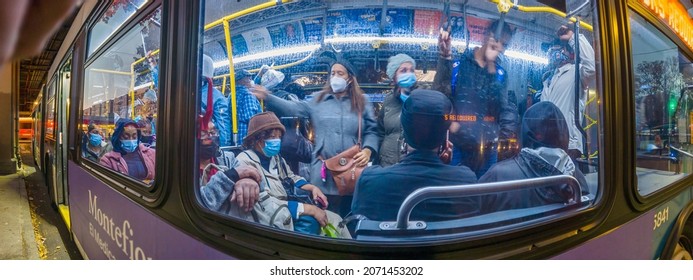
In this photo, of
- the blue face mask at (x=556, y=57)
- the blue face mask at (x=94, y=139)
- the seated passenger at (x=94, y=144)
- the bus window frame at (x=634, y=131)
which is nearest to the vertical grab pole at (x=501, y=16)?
the blue face mask at (x=556, y=57)

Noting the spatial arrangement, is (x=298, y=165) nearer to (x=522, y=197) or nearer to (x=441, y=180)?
(x=441, y=180)

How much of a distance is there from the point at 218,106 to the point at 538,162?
941 millimetres

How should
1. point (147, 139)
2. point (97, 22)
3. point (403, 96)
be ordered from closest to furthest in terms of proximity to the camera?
point (403, 96)
point (147, 139)
point (97, 22)

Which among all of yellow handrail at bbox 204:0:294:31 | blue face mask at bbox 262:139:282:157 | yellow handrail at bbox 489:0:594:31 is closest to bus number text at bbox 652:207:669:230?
yellow handrail at bbox 489:0:594:31

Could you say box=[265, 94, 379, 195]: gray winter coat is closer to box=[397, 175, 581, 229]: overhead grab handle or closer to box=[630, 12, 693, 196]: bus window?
box=[397, 175, 581, 229]: overhead grab handle

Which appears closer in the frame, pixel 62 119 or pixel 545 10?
pixel 545 10

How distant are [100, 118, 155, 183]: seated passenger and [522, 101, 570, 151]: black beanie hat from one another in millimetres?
1198

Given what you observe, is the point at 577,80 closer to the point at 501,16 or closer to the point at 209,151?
the point at 501,16

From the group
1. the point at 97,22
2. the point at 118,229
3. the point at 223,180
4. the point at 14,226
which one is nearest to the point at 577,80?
the point at 223,180

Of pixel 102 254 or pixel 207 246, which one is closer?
pixel 207 246

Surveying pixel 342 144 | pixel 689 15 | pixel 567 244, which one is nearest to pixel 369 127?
pixel 342 144

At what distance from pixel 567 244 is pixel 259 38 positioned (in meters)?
1.10

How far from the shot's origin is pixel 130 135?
4.32 ft

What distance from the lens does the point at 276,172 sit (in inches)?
36.1
